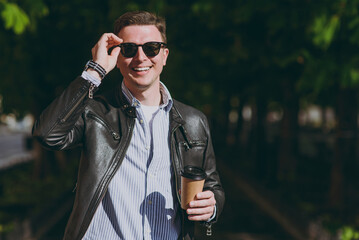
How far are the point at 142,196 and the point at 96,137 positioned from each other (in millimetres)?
424

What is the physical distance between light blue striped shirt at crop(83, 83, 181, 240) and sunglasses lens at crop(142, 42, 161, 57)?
0.29 meters

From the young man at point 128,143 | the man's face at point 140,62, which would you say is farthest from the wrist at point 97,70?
the man's face at point 140,62

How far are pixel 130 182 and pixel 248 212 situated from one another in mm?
9416

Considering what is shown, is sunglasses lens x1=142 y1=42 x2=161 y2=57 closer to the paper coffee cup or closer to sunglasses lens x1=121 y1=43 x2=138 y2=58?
sunglasses lens x1=121 y1=43 x2=138 y2=58

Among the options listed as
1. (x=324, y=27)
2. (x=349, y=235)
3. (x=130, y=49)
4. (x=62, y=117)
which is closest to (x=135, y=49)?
(x=130, y=49)

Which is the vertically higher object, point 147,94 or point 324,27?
point 324,27

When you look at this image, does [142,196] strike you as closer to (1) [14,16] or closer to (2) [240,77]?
(1) [14,16]

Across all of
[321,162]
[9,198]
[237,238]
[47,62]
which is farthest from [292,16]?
[321,162]

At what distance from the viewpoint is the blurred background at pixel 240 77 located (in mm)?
6289

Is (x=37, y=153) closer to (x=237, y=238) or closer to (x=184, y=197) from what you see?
(x=237, y=238)

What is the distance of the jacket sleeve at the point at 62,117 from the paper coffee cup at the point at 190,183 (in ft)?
2.17

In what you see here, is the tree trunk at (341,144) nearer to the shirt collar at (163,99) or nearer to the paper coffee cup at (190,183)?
the shirt collar at (163,99)

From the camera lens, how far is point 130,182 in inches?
96.0

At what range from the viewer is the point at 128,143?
2461 millimetres
